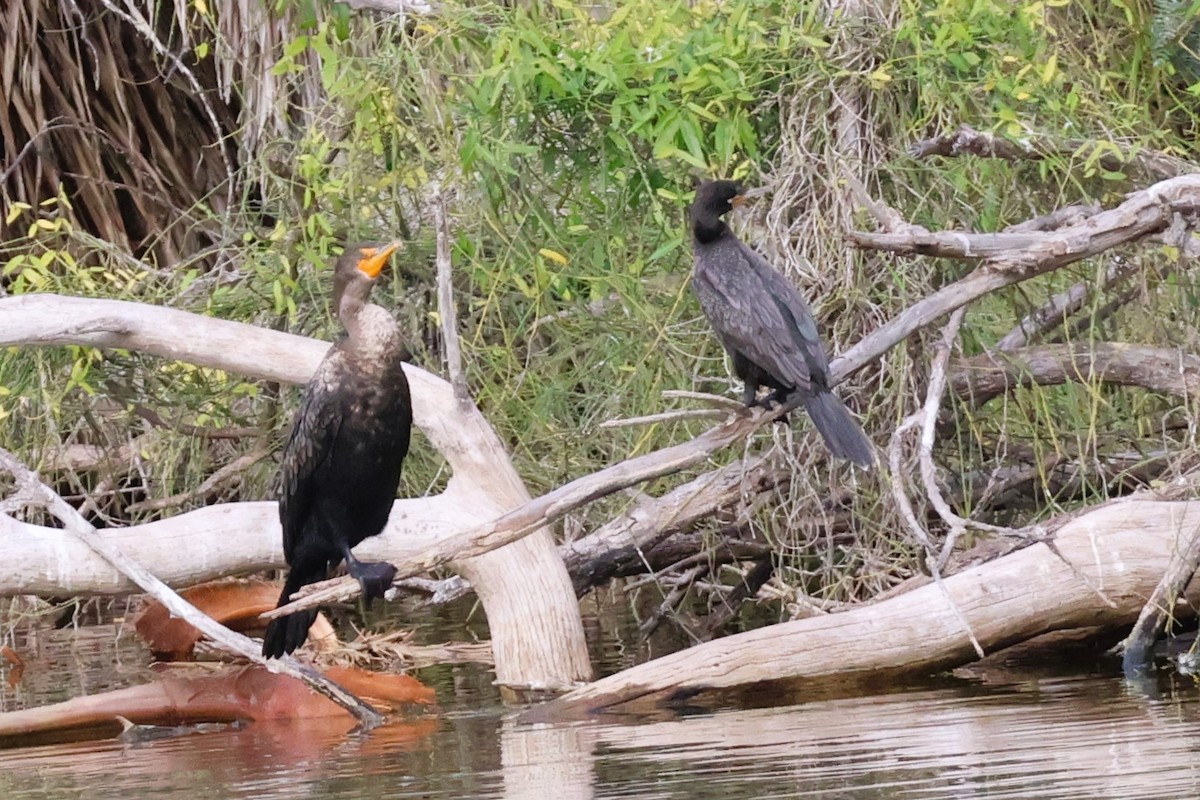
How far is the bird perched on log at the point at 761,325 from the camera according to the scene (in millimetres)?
4242

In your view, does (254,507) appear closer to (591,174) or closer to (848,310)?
(591,174)

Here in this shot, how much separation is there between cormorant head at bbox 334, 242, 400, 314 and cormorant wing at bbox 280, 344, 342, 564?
0.14 metres

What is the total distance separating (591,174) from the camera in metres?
5.52

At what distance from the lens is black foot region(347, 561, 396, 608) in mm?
4227

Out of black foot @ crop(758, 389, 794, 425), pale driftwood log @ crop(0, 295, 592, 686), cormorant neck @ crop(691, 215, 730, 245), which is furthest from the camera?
pale driftwood log @ crop(0, 295, 592, 686)

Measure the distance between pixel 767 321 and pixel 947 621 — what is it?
0.90 m

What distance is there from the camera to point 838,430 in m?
4.23

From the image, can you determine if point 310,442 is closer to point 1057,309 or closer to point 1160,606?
point 1160,606

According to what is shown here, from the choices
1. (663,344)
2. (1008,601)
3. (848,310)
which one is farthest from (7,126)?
(1008,601)

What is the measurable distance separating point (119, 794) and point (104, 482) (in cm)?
340

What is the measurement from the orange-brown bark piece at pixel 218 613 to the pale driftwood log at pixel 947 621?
162 centimetres

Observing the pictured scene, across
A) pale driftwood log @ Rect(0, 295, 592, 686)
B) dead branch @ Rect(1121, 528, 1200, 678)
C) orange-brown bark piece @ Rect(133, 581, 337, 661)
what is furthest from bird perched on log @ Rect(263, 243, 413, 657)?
dead branch @ Rect(1121, 528, 1200, 678)

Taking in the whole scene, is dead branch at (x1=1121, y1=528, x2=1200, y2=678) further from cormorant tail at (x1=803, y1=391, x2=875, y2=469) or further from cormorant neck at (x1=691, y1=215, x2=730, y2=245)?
cormorant neck at (x1=691, y1=215, x2=730, y2=245)

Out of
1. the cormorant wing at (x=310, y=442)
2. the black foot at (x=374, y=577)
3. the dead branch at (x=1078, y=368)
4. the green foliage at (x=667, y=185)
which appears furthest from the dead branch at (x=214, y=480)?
the dead branch at (x=1078, y=368)
